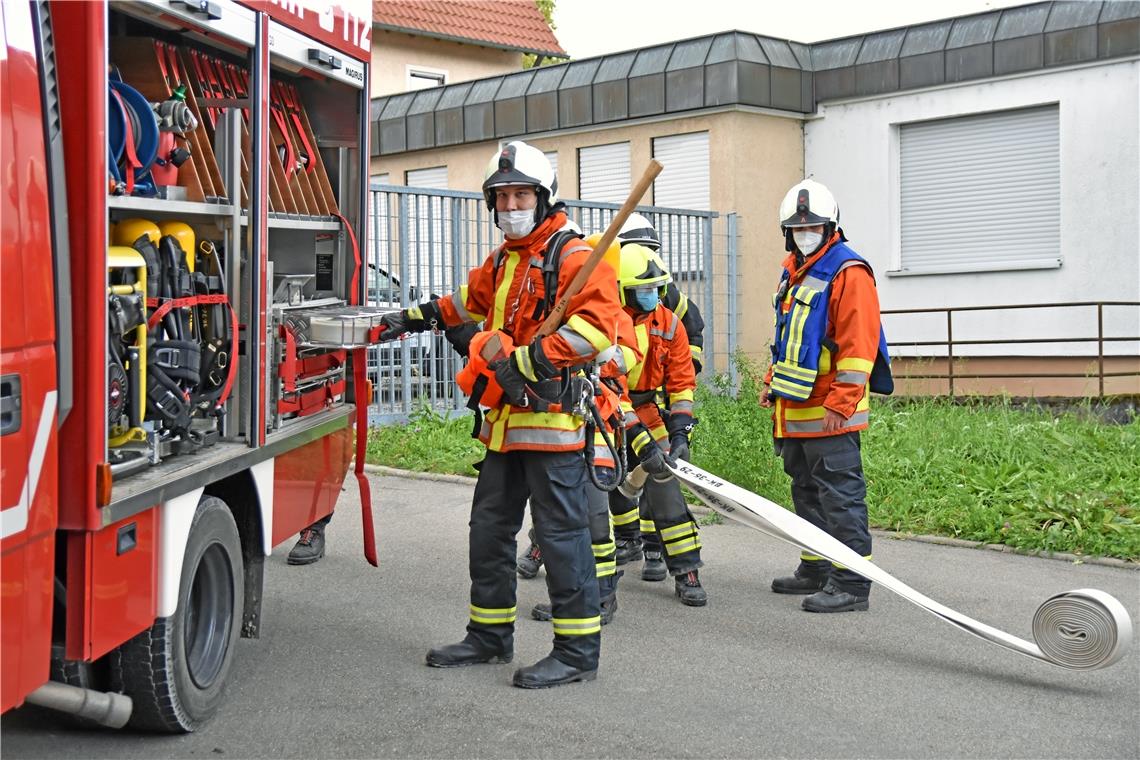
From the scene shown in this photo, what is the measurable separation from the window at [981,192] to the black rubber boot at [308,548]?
10294mm

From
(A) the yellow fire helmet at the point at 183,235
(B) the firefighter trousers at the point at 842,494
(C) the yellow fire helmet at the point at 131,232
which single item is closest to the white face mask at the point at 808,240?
(B) the firefighter trousers at the point at 842,494

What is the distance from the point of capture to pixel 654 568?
7148 mm

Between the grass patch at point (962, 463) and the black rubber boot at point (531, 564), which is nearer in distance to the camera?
the black rubber boot at point (531, 564)

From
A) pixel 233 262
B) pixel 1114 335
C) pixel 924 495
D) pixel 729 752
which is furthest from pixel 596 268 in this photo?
pixel 1114 335

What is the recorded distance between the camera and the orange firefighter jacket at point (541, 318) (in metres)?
4.96

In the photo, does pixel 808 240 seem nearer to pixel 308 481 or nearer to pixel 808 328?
pixel 808 328

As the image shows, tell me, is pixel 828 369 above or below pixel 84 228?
below

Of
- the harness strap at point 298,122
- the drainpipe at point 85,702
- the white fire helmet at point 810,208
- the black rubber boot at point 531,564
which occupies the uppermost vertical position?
the harness strap at point 298,122

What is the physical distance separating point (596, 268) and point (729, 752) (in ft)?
6.18

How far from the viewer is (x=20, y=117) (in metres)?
3.38

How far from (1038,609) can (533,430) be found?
2158mm

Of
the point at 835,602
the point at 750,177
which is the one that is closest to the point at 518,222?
the point at 835,602

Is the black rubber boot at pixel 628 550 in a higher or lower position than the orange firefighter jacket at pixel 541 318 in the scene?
lower

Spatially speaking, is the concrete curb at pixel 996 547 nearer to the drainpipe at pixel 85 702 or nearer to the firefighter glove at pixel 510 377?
the firefighter glove at pixel 510 377
